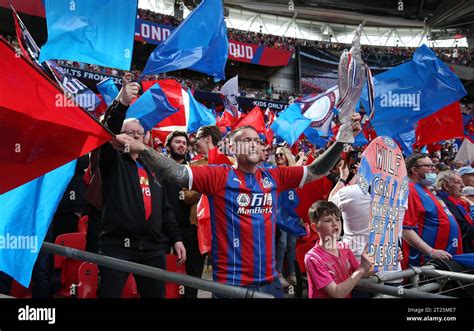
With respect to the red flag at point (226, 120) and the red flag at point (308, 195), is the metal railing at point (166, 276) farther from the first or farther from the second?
the red flag at point (226, 120)

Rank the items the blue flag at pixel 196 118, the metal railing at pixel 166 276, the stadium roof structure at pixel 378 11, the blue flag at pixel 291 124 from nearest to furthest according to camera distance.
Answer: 1. the metal railing at pixel 166 276
2. the blue flag at pixel 196 118
3. the blue flag at pixel 291 124
4. the stadium roof structure at pixel 378 11

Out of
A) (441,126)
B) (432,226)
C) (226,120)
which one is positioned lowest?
(432,226)

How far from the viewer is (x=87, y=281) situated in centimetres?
299

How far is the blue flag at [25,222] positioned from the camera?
83.3 inches

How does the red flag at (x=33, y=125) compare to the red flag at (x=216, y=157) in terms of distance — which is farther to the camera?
the red flag at (x=216, y=157)

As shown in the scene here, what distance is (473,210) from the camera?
A: 4.62 meters

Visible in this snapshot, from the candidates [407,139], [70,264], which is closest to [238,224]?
[70,264]

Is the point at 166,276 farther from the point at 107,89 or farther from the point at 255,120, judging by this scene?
the point at 107,89

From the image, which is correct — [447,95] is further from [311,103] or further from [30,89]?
[30,89]

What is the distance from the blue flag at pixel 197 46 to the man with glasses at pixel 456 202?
93.9 inches

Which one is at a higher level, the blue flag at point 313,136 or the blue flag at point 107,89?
the blue flag at point 107,89

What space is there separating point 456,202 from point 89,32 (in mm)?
3465

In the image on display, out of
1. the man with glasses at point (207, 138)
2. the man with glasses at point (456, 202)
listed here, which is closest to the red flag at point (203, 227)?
the man with glasses at point (207, 138)

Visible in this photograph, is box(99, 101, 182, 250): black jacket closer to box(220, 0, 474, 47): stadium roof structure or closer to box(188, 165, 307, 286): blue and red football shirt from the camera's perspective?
box(188, 165, 307, 286): blue and red football shirt
